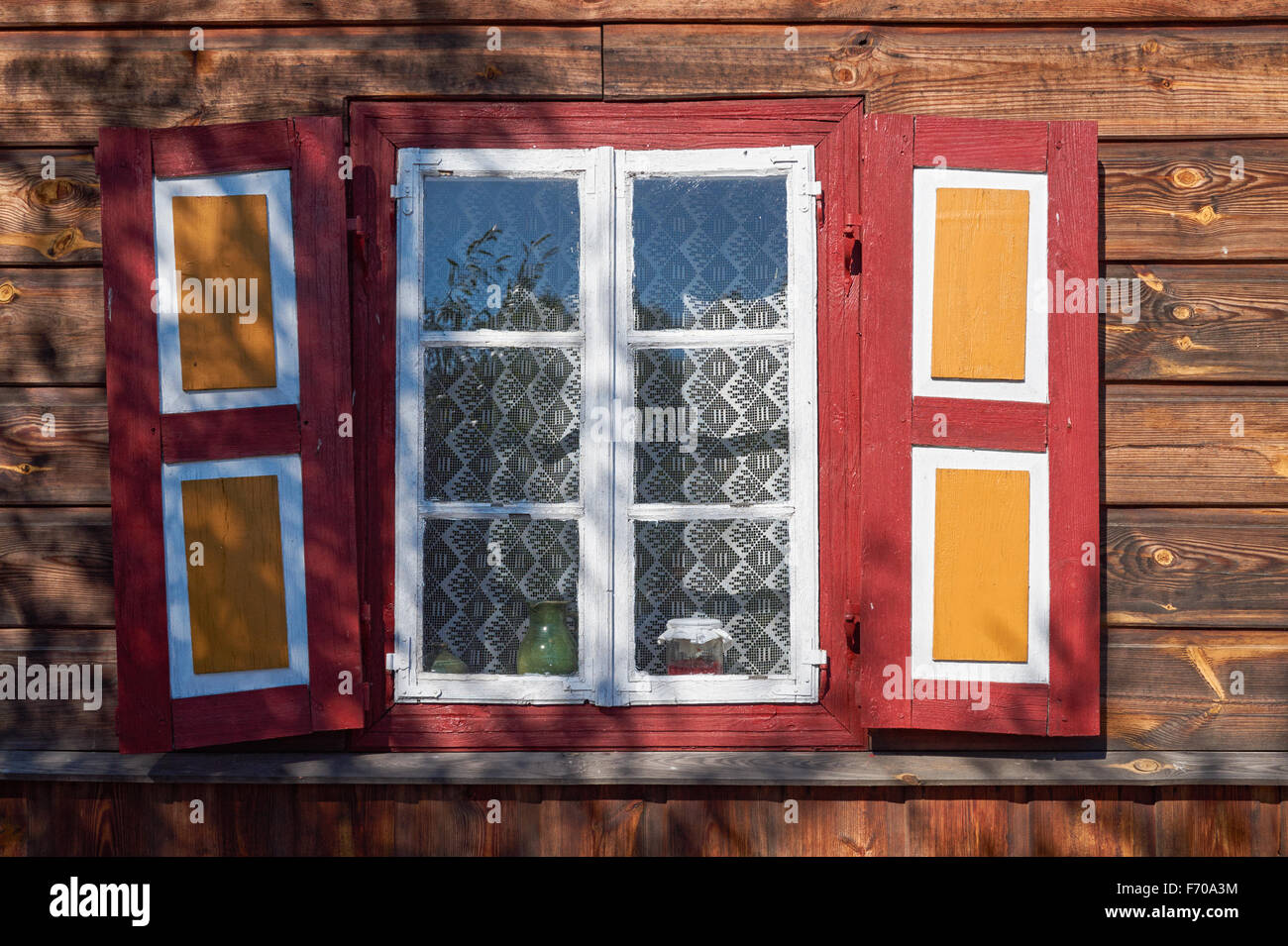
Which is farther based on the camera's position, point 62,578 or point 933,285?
point 62,578

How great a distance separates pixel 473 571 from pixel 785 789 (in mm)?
1057

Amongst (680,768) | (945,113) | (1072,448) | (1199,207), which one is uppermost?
(945,113)

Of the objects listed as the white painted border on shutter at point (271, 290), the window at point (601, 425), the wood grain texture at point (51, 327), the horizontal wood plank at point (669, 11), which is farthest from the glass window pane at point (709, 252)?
the wood grain texture at point (51, 327)

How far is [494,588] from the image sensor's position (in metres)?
2.43

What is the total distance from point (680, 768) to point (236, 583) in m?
1.29

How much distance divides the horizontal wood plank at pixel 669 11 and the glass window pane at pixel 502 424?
0.97 metres

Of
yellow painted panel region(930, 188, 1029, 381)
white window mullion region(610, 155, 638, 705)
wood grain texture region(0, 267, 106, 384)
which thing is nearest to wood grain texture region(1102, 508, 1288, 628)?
yellow painted panel region(930, 188, 1029, 381)

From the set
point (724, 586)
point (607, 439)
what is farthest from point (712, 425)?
point (724, 586)

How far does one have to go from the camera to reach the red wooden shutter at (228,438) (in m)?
2.33

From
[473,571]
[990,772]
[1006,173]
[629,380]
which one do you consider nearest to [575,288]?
[629,380]

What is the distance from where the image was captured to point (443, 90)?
2.47 meters

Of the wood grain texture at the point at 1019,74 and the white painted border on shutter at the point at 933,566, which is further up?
the wood grain texture at the point at 1019,74

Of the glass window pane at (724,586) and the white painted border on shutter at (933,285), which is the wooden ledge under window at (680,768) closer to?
the glass window pane at (724,586)

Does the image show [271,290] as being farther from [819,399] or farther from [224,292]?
[819,399]
